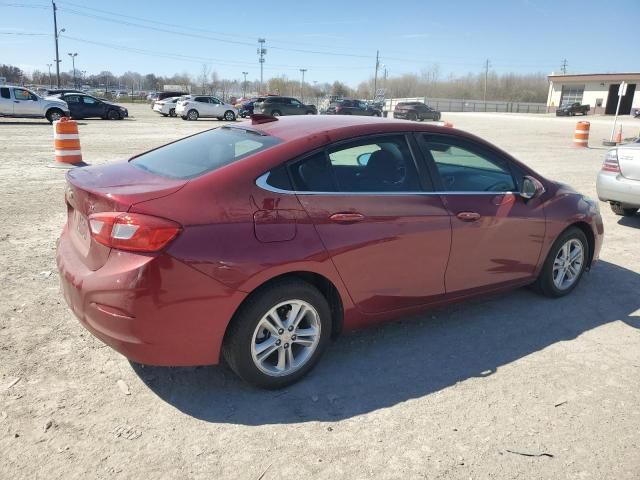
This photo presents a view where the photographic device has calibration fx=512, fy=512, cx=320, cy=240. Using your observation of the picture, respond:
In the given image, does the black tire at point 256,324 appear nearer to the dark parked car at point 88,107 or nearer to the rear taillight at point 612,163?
the rear taillight at point 612,163

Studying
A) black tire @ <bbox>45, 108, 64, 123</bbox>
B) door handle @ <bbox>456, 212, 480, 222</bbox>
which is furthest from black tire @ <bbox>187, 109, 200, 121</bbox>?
door handle @ <bbox>456, 212, 480, 222</bbox>

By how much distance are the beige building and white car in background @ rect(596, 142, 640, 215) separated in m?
62.1

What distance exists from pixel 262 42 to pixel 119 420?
102393 millimetres

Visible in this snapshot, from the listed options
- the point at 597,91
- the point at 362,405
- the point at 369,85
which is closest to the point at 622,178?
the point at 362,405

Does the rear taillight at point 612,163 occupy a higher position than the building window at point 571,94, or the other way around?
the building window at point 571,94

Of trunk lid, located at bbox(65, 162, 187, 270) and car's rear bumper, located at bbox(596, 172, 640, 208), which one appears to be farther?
car's rear bumper, located at bbox(596, 172, 640, 208)

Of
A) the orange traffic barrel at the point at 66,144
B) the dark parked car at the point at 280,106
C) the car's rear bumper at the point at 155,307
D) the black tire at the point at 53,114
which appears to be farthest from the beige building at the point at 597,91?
the car's rear bumper at the point at 155,307

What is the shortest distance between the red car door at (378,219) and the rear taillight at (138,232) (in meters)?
0.81

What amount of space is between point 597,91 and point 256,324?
75.6 m

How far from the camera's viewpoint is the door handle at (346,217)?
10.3 ft

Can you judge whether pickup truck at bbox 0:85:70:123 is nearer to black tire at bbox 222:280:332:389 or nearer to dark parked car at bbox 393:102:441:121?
black tire at bbox 222:280:332:389

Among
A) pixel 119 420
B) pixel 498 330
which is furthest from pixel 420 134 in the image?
pixel 119 420

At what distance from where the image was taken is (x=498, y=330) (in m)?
4.06

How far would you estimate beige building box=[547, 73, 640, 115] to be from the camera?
206 feet
